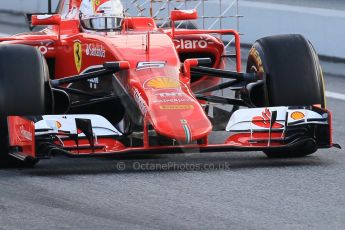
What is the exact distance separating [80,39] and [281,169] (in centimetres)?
249

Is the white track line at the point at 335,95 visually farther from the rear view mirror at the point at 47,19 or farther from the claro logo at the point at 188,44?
the rear view mirror at the point at 47,19

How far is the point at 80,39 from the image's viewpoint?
36.7ft

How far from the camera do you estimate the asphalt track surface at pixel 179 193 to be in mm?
7727

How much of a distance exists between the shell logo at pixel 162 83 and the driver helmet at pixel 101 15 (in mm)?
1820

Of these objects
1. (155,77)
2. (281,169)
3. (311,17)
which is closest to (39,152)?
(155,77)

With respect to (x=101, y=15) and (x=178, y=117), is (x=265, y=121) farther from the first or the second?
(x=101, y=15)

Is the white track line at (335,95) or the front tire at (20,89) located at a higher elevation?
the front tire at (20,89)

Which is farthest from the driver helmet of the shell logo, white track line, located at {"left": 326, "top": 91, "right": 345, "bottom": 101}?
white track line, located at {"left": 326, "top": 91, "right": 345, "bottom": 101}

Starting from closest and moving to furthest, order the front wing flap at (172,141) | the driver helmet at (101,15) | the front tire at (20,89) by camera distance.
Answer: the front wing flap at (172,141) < the front tire at (20,89) < the driver helmet at (101,15)

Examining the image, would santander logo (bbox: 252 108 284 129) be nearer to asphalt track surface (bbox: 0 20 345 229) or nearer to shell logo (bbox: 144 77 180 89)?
asphalt track surface (bbox: 0 20 345 229)

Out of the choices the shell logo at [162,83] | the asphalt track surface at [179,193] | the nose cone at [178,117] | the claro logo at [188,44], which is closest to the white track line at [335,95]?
the claro logo at [188,44]

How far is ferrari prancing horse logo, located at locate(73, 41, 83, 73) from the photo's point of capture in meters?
11.2

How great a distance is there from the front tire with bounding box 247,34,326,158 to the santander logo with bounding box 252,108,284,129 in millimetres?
356

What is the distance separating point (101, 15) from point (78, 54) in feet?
2.20
